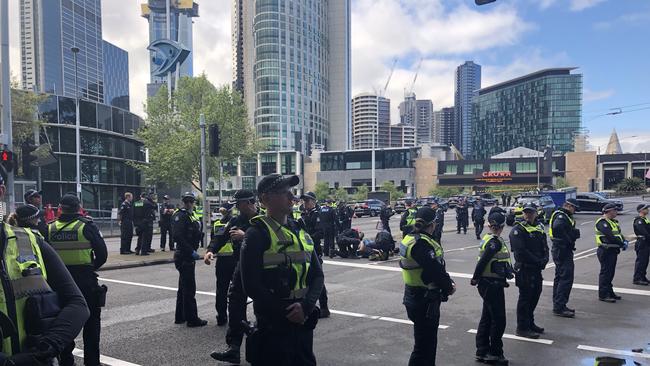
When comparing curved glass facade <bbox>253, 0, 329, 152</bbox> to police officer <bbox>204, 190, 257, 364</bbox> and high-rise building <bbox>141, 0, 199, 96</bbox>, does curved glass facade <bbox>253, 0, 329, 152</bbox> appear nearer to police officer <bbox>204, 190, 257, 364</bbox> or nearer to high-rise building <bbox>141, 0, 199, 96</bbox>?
high-rise building <bbox>141, 0, 199, 96</bbox>

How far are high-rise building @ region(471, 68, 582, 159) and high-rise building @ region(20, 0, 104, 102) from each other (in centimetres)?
10865

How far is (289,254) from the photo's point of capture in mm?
3312

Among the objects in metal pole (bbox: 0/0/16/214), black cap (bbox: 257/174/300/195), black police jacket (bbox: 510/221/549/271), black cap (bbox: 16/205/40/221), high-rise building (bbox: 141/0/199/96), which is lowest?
black police jacket (bbox: 510/221/549/271)

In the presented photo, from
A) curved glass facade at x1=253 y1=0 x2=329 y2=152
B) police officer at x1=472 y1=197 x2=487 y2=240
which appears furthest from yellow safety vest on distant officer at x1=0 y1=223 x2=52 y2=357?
curved glass facade at x1=253 y1=0 x2=329 y2=152

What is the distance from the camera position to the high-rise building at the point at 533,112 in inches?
5394

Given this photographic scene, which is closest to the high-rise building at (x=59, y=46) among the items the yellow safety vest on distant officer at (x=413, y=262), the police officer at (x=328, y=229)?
the police officer at (x=328, y=229)

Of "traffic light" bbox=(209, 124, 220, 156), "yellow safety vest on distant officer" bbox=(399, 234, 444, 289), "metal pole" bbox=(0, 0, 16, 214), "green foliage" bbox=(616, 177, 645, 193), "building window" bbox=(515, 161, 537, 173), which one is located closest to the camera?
"yellow safety vest on distant officer" bbox=(399, 234, 444, 289)

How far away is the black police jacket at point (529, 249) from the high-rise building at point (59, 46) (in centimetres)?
3964

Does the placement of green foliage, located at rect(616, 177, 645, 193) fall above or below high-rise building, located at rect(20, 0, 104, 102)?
below

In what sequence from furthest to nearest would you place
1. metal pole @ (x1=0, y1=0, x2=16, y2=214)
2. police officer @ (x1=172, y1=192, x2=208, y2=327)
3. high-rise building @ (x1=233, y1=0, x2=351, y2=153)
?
high-rise building @ (x1=233, y1=0, x2=351, y2=153)
metal pole @ (x1=0, y1=0, x2=16, y2=214)
police officer @ (x1=172, y1=192, x2=208, y2=327)

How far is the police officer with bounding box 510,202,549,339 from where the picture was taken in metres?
6.55

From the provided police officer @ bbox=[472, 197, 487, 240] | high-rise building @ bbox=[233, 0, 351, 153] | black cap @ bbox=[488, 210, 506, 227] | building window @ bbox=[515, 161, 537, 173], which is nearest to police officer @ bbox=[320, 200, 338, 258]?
police officer @ bbox=[472, 197, 487, 240]

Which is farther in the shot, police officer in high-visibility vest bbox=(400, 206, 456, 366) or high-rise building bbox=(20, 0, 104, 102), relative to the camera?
high-rise building bbox=(20, 0, 104, 102)

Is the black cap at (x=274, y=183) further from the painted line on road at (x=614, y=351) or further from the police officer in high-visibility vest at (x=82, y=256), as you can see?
the painted line on road at (x=614, y=351)
